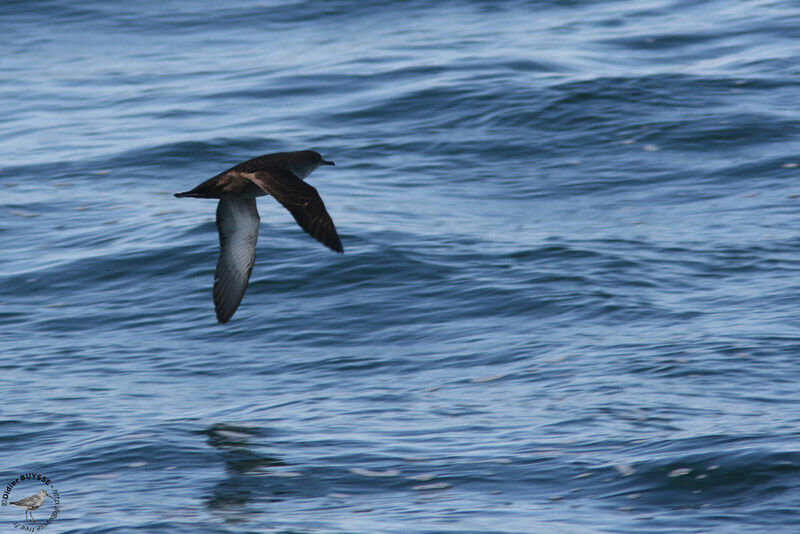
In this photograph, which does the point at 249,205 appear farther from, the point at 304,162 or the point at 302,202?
the point at 302,202

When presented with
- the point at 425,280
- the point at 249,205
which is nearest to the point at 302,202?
the point at 249,205

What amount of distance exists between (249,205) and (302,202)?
6.09ft

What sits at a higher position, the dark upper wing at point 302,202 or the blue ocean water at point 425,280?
the dark upper wing at point 302,202

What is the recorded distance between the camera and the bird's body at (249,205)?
7.48 m

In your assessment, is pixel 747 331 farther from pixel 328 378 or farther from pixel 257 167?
pixel 257 167

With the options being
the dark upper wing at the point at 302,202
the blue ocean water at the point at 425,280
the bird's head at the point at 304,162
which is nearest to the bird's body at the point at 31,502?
the blue ocean water at the point at 425,280

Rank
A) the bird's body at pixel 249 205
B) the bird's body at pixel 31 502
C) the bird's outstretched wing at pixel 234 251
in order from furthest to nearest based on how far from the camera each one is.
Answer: the bird's outstretched wing at pixel 234 251 → the bird's body at pixel 31 502 → the bird's body at pixel 249 205

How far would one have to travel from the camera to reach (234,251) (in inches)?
371

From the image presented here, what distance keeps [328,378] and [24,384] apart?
8.04ft

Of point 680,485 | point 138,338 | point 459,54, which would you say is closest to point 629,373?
point 680,485

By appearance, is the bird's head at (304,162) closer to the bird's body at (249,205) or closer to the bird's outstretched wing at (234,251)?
the bird's body at (249,205)

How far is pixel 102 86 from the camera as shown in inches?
731

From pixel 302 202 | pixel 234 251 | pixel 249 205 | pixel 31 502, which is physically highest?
pixel 302 202

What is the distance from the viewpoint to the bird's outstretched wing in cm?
937
